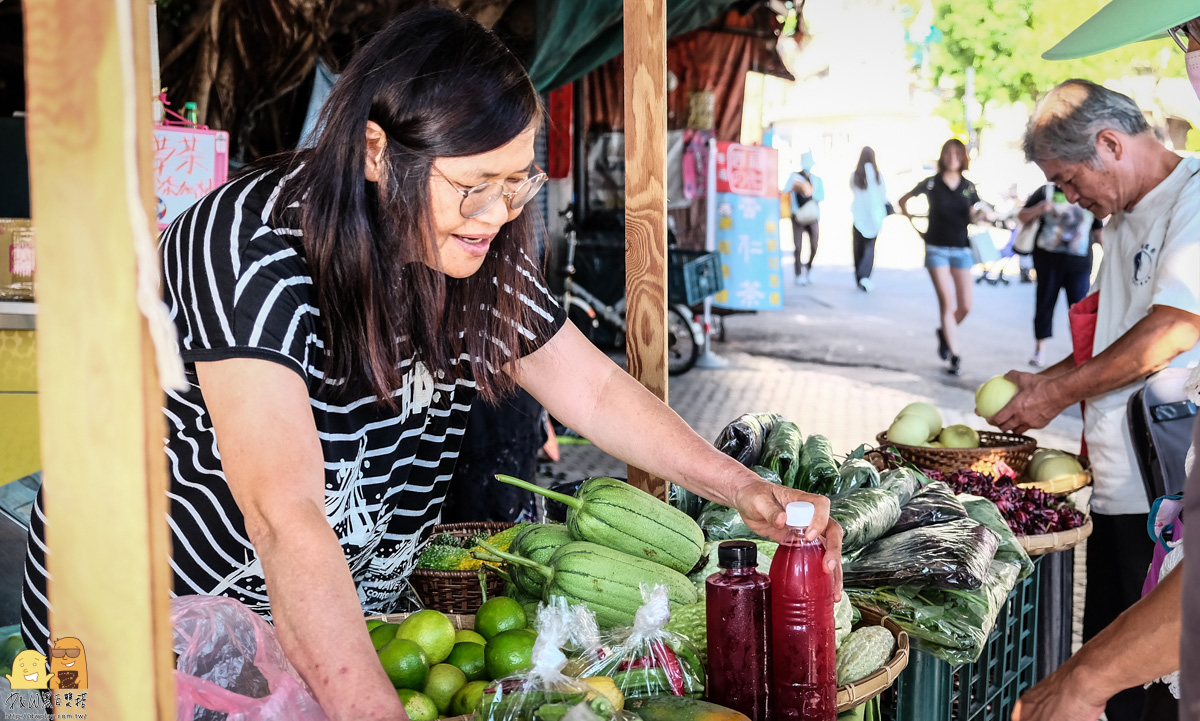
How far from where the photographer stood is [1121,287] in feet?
10.8

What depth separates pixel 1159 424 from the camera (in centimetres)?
286

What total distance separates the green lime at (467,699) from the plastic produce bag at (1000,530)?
1.46 meters

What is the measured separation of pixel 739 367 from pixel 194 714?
A: 9.44 metres

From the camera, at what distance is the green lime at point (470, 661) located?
1.61 m

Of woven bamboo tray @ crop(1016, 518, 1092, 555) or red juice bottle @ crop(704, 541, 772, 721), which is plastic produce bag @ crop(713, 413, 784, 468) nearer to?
woven bamboo tray @ crop(1016, 518, 1092, 555)

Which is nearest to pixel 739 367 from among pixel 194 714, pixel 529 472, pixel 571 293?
pixel 571 293

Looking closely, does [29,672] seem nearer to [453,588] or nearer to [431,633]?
[431,633]

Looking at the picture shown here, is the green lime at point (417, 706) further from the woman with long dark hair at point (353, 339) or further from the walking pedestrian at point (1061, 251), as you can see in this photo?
the walking pedestrian at point (1061, 251)

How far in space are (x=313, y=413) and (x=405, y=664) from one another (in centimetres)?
42

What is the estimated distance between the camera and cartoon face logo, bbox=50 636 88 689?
2.70 ft

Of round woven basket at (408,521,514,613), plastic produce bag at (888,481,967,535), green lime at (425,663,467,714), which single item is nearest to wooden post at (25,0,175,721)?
green lime at (425,663,467,714)

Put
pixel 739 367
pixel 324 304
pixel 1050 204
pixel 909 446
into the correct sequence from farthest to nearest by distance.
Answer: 1. pixel 739 367
2. pixel 1050 204
3. pixel 909 446
4. pixel 324 304

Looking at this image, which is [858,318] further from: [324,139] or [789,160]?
[324,139]

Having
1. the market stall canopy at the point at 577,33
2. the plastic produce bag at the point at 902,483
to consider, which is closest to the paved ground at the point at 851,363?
the plastic produce bag at the point at 902,483
